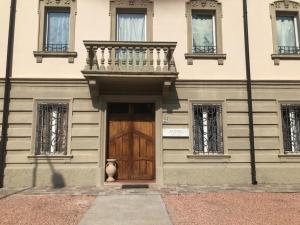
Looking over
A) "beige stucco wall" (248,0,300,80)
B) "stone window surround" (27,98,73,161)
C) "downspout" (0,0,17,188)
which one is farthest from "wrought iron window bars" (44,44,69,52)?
"beige stucco wall" (248,0,300,80)

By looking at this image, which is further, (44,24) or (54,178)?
(44,24)

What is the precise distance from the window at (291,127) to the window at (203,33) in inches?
136

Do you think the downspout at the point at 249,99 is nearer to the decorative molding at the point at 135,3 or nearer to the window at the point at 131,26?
the decorative molding at the point at 135,3

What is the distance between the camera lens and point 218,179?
11.3m

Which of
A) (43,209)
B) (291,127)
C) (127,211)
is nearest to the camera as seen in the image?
(127,211)

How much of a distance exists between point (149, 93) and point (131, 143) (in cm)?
189

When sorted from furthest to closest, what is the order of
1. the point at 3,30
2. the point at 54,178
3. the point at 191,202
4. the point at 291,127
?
1. the point at 291,127
2. the point at 3,30
3. the point at 54,178
4. the point at 191,202

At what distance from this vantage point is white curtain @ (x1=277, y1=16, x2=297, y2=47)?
12.4m

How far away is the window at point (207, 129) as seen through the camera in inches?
460

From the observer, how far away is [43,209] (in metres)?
7.77

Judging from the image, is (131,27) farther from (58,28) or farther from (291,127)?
(291,127)

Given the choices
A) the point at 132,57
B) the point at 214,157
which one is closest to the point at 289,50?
the point at 214,157

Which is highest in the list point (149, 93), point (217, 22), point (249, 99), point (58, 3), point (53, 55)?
point (58, 3)

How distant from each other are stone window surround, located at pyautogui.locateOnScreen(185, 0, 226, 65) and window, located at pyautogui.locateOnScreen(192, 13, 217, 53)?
0.22 m
